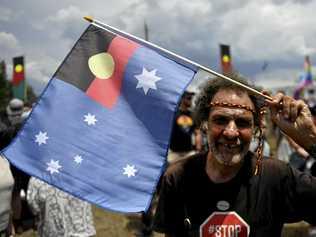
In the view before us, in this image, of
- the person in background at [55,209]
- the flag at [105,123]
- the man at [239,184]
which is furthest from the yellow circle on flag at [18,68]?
the man at [239,184]

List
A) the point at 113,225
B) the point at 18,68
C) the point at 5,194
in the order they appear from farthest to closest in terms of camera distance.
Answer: the point at 18,68 < the point at 113,225 < the point at 5,194

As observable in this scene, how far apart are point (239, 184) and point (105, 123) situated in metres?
0.80

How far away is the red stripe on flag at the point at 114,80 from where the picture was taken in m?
2.88

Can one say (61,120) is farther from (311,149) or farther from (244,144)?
(311,149)

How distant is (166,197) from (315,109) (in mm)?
4163

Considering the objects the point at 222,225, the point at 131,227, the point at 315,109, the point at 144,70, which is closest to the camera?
the point at 222,225

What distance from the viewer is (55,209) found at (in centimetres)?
419

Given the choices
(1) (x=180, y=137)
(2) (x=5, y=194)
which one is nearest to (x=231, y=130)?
(2) (x=5, y=194)

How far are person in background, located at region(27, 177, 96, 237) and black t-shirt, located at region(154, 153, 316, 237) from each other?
182 cm

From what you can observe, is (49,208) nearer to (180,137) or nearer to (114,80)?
(114,80)

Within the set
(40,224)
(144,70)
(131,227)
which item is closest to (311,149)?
(144,70)

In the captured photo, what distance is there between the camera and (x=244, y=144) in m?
2.42

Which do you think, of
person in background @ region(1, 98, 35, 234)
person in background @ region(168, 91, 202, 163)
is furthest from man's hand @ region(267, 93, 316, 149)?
person in background @ region(168, 91, 202, 163)

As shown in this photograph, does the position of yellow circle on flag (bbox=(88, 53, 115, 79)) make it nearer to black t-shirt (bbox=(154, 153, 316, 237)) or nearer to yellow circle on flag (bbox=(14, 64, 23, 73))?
black t-shirt (bbox=(154, 153, 316, 237))
